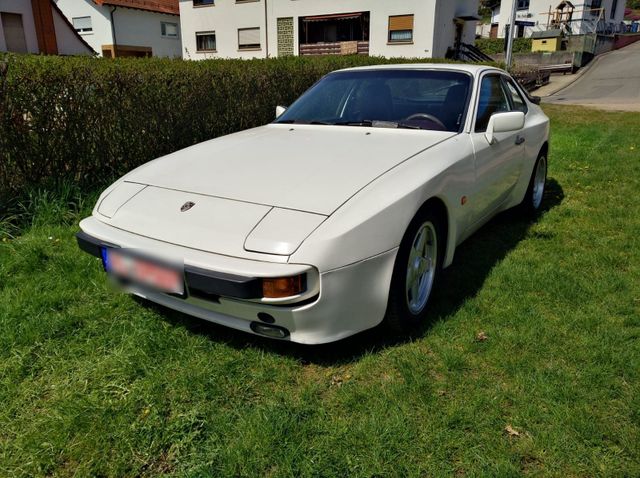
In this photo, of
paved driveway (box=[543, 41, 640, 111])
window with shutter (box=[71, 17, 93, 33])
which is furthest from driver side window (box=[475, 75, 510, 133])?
window with shutter (box=[71, 17, 93, 33])

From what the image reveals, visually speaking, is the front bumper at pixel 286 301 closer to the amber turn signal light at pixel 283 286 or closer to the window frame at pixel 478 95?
the amber turn signal light at pixel 283 286

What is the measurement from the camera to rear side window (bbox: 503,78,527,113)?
14.9 feet

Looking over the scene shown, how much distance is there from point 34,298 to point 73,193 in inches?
69.9

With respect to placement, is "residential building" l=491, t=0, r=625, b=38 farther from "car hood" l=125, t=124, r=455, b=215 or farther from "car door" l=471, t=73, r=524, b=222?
"car hood" l=125, t=124, r=455, b=215

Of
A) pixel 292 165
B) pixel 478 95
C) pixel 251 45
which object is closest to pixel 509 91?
pixel 478 95

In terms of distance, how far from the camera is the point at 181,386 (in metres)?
2.45

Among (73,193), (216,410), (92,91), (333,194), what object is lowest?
(216,410)

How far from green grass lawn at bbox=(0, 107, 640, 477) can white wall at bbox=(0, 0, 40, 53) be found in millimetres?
19482

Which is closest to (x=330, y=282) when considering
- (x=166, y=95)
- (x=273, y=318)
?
(x=273, y=318)

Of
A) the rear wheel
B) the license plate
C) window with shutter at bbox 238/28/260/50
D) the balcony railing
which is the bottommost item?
the rear wheel

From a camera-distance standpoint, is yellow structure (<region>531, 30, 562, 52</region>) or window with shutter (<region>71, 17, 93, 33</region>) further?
yellow structure (<region>531, 30, 562, 52</region>)

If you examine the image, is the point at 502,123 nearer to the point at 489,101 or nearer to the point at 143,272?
the point at 489,101

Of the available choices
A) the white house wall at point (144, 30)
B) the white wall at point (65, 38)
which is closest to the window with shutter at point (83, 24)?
the white house wall at point (144, 30)

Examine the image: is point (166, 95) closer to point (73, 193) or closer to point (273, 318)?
point (73, 193)
